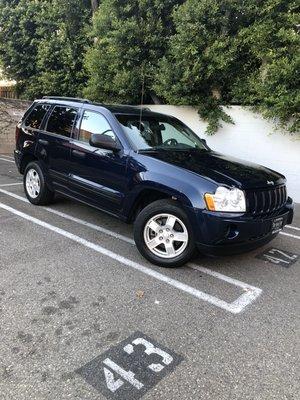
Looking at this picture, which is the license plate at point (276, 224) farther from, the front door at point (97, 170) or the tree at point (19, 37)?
the tree at point (19, 37)

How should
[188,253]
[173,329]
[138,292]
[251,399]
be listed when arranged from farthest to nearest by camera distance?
[188,253]
[138,292]
[173,329]
[251,399]

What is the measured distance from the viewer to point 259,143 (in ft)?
27.9

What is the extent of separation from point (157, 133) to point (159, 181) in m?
1.15

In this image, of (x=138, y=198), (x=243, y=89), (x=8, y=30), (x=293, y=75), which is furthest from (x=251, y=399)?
(x=8, y=30)

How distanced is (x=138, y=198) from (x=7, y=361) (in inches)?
90.4

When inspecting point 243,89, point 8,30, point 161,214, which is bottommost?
point 161,214

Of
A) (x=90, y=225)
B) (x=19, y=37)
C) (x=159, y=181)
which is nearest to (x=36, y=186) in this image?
(x=90, y=225)

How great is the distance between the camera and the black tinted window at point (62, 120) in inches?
205

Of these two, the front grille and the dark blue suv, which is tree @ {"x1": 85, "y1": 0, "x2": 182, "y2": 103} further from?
the front grille

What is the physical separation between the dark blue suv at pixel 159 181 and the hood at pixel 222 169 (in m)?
0.01

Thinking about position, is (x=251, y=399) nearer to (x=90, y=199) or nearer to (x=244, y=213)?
(x=244, y=213)

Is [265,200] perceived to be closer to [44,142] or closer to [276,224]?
[276,224]

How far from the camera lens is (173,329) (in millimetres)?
2926

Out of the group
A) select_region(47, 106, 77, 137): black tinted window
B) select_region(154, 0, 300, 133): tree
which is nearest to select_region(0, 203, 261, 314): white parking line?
select_region(47, 106, 77, 137): black tinted window
